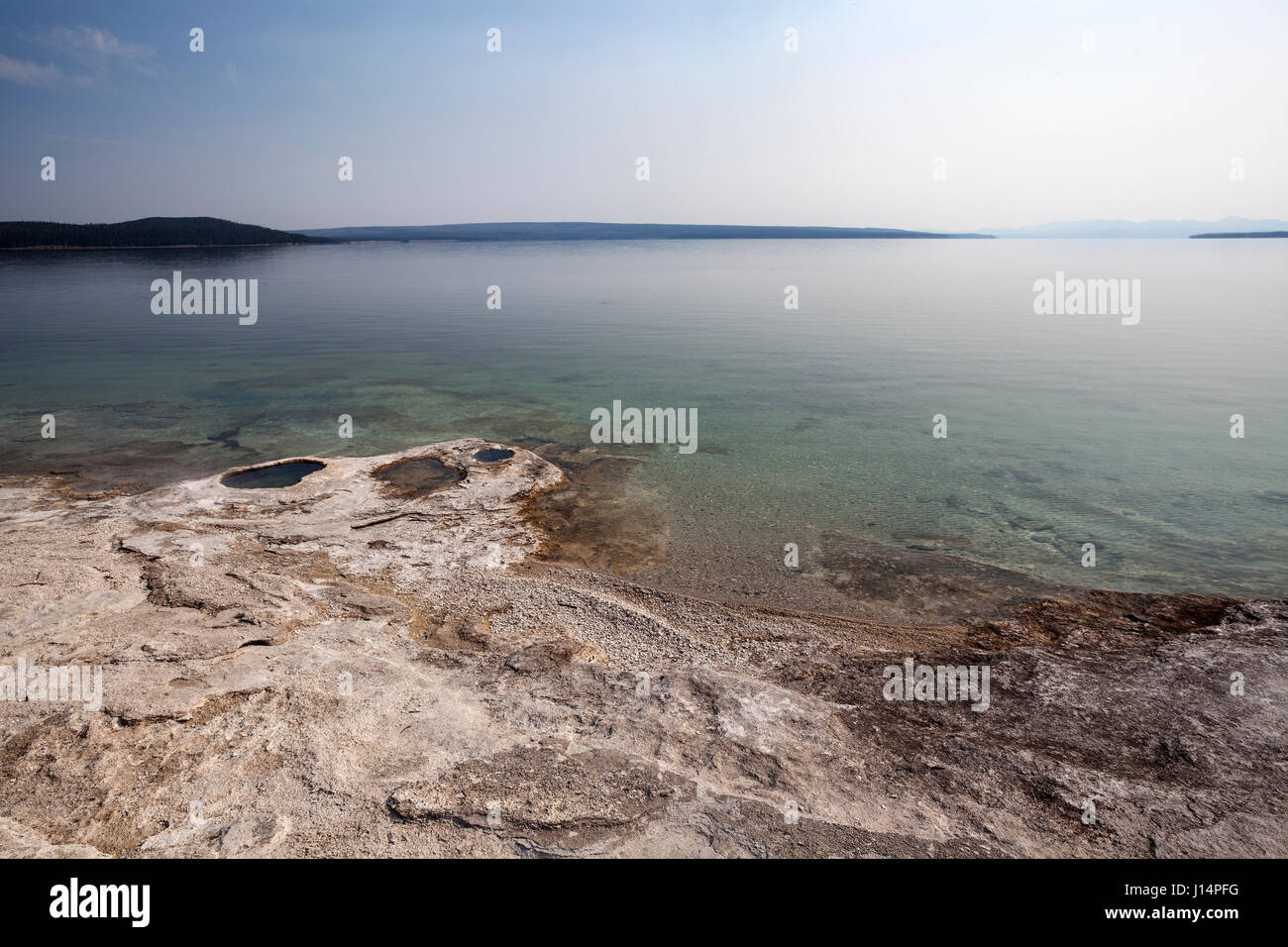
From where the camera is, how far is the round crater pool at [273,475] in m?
11.7

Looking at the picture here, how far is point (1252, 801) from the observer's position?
481cm

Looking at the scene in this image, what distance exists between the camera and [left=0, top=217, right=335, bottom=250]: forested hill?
110 m

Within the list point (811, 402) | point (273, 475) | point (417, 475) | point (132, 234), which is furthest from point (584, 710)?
point (132, 234)

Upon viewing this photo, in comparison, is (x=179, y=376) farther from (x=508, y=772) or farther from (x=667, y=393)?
(x=508, y=772)

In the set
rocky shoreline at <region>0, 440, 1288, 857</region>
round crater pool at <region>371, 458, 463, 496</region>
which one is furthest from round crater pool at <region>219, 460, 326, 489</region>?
rocky shoreline at <region>0, 440, 1288, 857</region>

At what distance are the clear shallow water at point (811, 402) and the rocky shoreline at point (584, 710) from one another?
2.14m

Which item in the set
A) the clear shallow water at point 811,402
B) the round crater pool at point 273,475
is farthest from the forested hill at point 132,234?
the round crater pool at point 273,475

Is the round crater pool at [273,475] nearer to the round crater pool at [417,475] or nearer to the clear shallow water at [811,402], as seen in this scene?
the clear shallow water at [811,402]

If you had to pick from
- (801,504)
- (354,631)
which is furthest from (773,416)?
(354,631)

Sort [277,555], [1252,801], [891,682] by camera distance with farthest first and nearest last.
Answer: [277,555], [891,682], [1252,801]

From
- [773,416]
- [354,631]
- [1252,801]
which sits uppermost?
[773,416]

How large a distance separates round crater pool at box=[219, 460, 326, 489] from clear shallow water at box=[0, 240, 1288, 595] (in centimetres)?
114

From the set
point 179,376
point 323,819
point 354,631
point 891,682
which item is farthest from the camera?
point 179,376

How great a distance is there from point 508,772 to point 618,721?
3.43ft
